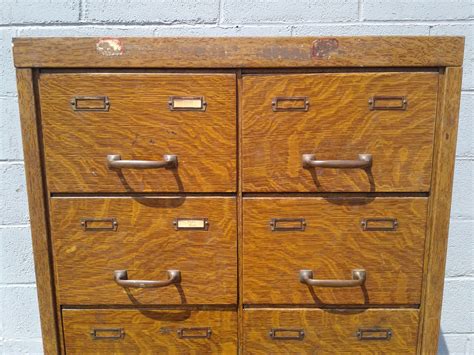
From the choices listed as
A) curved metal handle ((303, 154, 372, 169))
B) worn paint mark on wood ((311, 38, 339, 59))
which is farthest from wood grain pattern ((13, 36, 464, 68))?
curved metal handle ((303, 154, 372, 169))

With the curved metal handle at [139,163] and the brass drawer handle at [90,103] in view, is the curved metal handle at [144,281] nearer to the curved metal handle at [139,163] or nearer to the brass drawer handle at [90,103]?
the curved metal handle at [139,163]

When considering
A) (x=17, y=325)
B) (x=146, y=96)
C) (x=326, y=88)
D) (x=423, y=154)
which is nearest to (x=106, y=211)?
(x=146, y=96)

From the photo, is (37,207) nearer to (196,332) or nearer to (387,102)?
(196,332)

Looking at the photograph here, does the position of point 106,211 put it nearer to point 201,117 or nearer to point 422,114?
point 201,117

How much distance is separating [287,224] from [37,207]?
0.51m

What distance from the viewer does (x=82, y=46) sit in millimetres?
704

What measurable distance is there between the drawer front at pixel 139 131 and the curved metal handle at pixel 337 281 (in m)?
0.24

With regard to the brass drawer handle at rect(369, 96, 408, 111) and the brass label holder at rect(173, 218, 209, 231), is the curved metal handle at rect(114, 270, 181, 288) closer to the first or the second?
the brass label holder at rect(173, 218, 209, 231)

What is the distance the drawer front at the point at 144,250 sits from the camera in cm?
77

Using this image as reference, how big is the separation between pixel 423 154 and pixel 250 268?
42 centimetres

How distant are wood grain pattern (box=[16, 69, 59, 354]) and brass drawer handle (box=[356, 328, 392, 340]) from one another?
2.18 ft

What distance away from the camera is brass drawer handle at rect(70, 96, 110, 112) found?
729 millimetres

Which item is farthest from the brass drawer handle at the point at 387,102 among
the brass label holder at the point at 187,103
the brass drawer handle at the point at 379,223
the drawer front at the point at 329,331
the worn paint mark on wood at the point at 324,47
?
the drawer front at the point at 329,331

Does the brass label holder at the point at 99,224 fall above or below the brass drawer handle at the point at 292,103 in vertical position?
below
